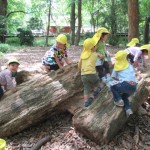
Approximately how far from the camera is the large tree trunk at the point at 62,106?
195 inches

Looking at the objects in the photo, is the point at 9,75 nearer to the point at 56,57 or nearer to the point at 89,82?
the point at 56,57

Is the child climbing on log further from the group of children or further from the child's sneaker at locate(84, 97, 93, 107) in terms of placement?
the child's sneaker at locate(84, 97, 93, 107)

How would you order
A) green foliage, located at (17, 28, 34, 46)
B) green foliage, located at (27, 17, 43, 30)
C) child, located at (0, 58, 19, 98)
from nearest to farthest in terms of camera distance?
child, located at (0, 58, 19, 98) → green foliage, located at (17, 28, 34, 46) → green foliage, located at (27, 17, 43, 30)

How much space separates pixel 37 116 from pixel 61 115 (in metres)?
0.69

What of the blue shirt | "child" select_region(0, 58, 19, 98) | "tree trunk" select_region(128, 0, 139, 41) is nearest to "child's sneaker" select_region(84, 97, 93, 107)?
the blue shirt

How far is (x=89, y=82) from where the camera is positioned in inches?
214

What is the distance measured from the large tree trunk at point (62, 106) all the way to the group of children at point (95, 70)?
197mm

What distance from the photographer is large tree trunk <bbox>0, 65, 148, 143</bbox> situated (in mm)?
4963

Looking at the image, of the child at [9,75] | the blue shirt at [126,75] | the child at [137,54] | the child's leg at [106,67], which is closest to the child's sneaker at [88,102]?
the blue shirt at [126,75]

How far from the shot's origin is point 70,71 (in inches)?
243

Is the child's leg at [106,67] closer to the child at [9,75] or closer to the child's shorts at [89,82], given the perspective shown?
the child's shorts at [89,82]

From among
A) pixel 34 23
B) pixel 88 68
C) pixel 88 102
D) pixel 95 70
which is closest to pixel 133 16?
pixel 95 70

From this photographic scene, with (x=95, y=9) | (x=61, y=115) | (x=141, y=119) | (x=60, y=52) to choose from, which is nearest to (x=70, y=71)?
(x=60, y=52)

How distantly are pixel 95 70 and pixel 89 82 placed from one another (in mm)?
263
